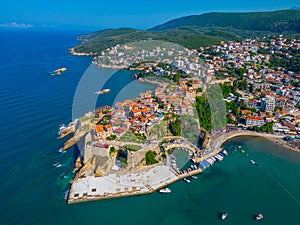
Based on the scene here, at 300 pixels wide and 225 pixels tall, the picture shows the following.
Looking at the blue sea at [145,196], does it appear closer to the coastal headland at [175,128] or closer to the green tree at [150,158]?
the coastal headland at [175,128]

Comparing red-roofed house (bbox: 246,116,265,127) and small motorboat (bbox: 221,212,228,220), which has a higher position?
red-roofed house (bbox: 246,116,265,127)

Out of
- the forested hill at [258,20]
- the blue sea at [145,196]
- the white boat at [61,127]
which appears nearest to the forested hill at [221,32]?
the forested hill at [258,20]

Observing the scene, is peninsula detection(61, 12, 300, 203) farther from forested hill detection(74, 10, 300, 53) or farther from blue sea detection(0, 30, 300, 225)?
forested hill detection(74, 10, 300, 53)

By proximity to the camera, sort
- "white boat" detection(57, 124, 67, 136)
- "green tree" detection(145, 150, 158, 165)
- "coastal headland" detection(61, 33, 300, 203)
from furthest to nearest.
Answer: "white boat" detection(57, 124, 67, 136) < "green tree" detection(145, 150, 158, 165) < "coastal headland" detection(61, 33, 300, 203)

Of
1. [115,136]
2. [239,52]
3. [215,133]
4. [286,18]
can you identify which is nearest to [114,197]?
[115,136]

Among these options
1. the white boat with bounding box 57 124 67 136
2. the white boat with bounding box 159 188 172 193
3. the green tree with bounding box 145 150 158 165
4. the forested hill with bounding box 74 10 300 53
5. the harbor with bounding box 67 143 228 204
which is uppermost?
the forested hill with bounding box 74 10 300 53

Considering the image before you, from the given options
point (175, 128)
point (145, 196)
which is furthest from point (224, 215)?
point (175, 128)

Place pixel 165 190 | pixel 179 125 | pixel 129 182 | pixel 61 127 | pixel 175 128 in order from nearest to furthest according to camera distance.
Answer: pixel 165 190
pixel 129 182
pixel 175 128
pixel 179 125
pixel 61 127

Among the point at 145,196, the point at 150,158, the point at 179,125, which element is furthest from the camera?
the point at 179,125

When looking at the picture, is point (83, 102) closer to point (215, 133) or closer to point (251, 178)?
point (215, 133)

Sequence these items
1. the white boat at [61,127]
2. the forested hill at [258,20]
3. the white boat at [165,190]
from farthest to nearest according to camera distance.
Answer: the forested hill at [258,20], the white boat at [61,127], the white boat at [165,190]

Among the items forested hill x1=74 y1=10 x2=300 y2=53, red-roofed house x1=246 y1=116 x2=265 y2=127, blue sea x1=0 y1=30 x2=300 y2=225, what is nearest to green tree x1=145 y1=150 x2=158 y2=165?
blue sea x1=0 y1=30 x2=300 y2=225

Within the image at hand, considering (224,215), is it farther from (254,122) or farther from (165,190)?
(254,122)
